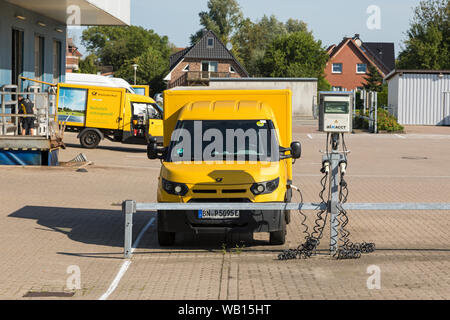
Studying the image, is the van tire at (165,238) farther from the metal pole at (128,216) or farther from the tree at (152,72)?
the tree at (152,72)

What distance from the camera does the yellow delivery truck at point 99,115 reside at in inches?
1149

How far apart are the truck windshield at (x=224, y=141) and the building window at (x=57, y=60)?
966 inches

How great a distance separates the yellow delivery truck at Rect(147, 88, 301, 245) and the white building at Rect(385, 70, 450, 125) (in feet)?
136

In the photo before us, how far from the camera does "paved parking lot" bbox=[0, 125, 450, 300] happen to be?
805 centimetres

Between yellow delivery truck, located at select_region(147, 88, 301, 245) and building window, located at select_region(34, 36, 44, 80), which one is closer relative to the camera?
yellow delivery truck, located at select_region(147, 88, 301, 245)

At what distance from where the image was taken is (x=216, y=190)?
1002cm

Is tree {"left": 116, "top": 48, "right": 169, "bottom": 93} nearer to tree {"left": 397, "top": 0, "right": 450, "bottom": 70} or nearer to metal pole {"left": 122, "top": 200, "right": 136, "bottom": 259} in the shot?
tree {"left": 397, "top": 0, "right": 450, "bottom": 70}

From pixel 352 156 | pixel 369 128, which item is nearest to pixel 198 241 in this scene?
pixel 352 156

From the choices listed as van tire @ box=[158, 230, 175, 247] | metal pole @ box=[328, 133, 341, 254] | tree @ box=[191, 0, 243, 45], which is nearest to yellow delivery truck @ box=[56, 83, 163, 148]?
van tire @ box=[158, 230, 175, 247]

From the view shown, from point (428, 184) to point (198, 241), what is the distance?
31.1 ft

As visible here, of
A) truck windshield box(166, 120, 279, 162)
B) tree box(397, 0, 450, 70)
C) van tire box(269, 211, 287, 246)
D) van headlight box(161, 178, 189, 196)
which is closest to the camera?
→ van headlight box(161, 178, 189, 196)

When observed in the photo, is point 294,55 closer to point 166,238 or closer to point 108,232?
point 108,232

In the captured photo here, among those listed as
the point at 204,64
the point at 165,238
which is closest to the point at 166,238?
the point at 165,238

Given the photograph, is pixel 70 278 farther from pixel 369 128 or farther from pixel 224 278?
pixel 369 128
